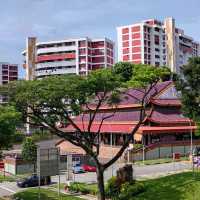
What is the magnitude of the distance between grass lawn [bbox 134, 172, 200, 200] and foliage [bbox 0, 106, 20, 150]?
384 inches

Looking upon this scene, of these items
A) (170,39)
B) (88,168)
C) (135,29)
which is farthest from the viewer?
(170,39)

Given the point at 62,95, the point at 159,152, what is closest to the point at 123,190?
the point at 62,95

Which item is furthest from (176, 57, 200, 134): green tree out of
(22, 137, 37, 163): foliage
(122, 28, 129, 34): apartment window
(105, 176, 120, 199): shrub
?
(122, 28, 129, 34): apartment window

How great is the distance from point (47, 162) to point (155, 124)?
1455 inches

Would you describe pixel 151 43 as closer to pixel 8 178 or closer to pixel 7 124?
pixel 8 178

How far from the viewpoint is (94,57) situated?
149 metres

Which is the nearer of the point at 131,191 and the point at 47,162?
the point at 131,191

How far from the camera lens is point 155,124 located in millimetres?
67000

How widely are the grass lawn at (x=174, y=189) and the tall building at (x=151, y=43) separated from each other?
11406 centimetres

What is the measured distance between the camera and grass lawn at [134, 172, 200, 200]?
2760cm

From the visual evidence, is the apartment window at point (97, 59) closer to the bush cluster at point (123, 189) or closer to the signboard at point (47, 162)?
the bush cluster at point (123, 189)

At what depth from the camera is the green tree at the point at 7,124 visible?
32.0 metres

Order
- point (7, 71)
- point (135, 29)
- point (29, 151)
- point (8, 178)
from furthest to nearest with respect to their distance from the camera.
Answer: point (7, 71) < point (135, 29) < point (29, 151) < point (8, 178)

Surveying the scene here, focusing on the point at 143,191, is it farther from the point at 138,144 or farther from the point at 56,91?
the point at 138,144
